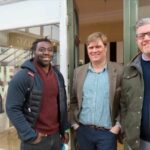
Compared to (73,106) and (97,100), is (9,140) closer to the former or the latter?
(73,106)

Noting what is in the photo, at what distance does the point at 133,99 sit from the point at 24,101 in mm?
801

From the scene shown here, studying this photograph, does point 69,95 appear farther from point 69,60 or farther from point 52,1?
point 52,1

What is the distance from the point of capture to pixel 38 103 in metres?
2.16

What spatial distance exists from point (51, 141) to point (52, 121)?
0.16 m

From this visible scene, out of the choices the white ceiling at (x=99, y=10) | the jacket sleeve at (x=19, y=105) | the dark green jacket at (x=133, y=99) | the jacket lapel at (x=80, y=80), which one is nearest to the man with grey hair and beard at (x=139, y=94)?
the dark green jacket at (x=133, y=99)

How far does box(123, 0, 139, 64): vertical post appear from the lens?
2520 millimetres

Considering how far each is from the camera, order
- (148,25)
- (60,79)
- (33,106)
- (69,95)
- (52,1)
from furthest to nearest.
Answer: (52,1) < (69,95) < (60,79) < (33,106) < (148,25)

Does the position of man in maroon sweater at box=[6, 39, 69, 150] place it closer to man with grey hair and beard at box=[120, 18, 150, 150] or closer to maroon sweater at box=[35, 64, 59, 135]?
maroon sweater at box=[35, 64, 59, 135]

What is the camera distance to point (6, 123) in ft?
12.3

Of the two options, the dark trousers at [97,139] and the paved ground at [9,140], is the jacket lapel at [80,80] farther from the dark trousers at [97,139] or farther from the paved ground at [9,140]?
the paved ground at [9,140]

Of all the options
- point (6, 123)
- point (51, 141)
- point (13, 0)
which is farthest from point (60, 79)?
point (6, 123)

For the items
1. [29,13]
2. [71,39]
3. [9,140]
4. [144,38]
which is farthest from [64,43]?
[9,140]

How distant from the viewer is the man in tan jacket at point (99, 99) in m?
2.23

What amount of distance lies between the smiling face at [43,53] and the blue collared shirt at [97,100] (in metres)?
0.37
